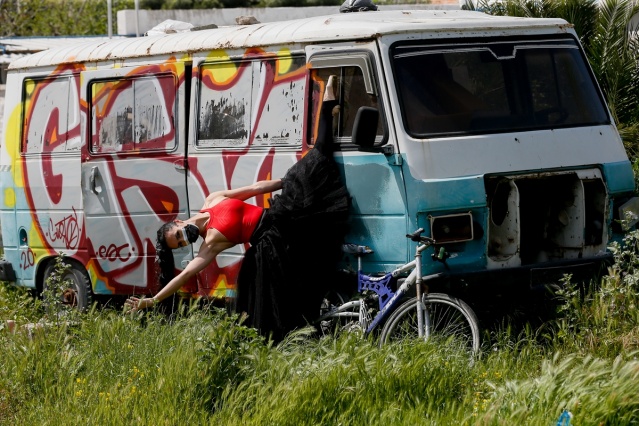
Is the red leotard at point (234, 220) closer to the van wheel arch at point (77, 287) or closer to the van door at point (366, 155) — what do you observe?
the van door at point (366, 155)

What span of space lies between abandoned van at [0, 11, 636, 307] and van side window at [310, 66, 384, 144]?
0.03 feet

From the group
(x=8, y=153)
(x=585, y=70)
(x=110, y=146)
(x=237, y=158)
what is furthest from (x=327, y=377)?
(x=8, y=153)

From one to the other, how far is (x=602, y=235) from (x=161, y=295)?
3301mm

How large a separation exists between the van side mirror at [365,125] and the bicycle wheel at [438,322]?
3.84 ft

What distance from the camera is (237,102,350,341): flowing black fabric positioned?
840cm

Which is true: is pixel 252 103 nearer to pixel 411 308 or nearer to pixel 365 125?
pixel 365 125

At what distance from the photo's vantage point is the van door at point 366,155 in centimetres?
812

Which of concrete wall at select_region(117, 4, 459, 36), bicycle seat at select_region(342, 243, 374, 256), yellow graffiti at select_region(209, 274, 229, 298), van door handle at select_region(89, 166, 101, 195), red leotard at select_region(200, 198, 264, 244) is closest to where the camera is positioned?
bicycle seat at select_region(342, 243, 374, 256)

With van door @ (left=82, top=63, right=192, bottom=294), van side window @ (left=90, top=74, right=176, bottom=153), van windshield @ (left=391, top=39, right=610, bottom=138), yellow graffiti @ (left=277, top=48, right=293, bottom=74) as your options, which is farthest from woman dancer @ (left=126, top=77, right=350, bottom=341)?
van side window @ (left=90, top=74, right=176, bottom=153)

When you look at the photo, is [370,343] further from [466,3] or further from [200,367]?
[466,3]

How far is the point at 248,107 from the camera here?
362 inches

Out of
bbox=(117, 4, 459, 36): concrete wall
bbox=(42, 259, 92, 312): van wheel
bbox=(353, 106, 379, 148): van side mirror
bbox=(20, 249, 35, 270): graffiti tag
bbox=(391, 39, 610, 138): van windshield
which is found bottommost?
bbox=(42, 259, 92, 312): van wheel

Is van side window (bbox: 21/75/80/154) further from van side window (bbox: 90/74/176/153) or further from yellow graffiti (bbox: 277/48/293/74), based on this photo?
yellow graffiti (bbox: 277/48/293/74)

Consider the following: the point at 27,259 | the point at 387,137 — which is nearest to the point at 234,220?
the point at 387,137
